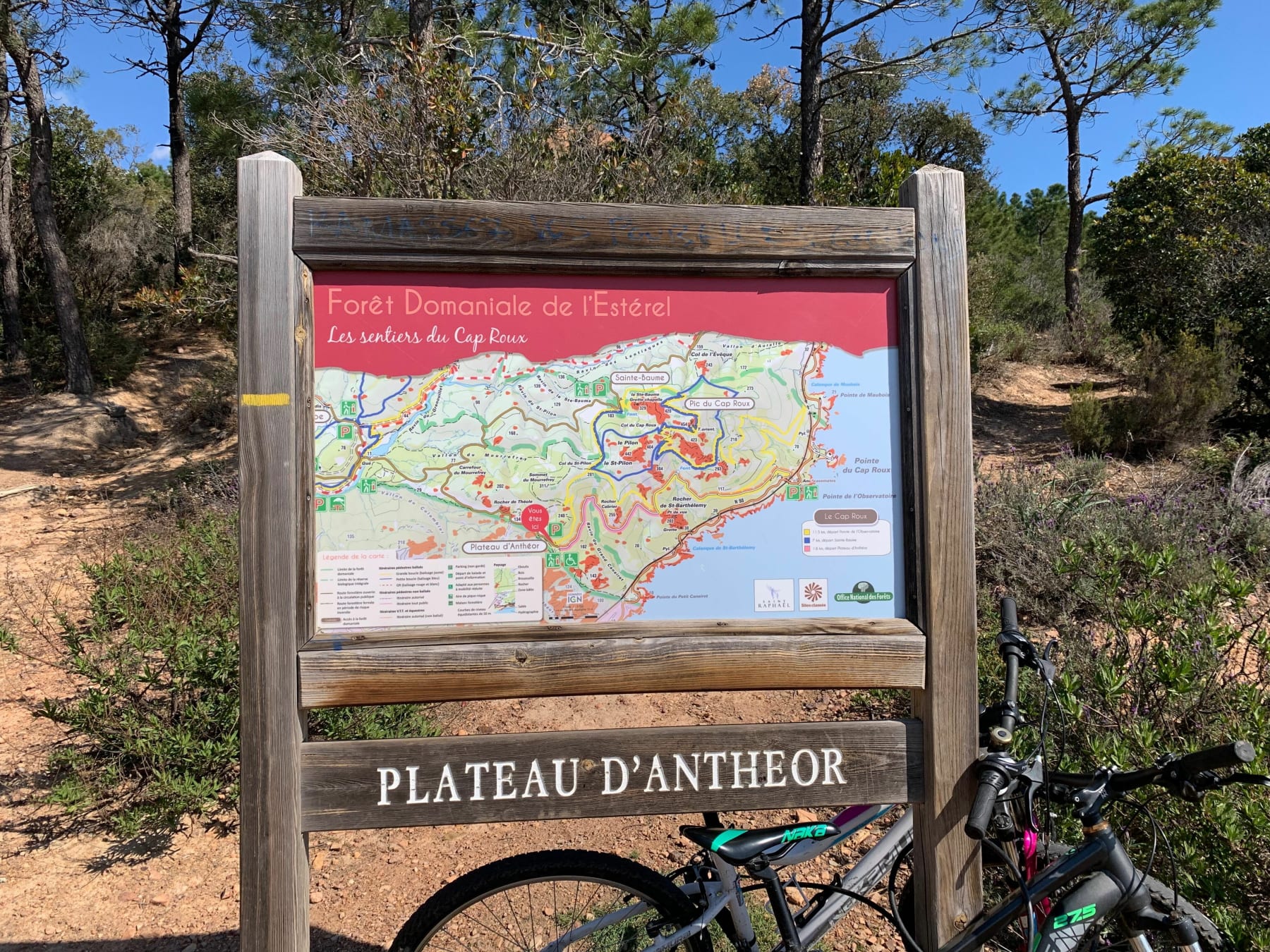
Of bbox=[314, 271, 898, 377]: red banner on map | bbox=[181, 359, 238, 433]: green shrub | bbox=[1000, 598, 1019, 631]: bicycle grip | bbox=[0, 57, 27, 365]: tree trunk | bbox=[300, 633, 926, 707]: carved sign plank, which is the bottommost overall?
bbox=[300, 633, 926, 707]: carved sign plank

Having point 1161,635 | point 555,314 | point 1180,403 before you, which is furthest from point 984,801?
point 1180,403

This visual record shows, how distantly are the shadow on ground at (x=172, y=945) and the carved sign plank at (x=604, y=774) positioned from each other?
1.18 m

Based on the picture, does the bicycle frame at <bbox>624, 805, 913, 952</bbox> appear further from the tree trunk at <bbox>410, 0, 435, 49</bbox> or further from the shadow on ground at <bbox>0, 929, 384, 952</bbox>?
the tree trunk at <bbox>410, 0, 435, 49</bbox>

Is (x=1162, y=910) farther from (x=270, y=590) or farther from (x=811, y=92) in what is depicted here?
(x=811, y=92)

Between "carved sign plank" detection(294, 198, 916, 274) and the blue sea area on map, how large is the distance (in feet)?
0.82

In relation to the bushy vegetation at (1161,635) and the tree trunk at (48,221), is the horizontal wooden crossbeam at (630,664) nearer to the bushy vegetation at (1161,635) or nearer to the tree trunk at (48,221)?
the bushy vegetation at (1161,635)

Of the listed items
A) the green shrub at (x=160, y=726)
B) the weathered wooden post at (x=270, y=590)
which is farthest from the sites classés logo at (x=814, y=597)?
the green shrub at (x=160, y=726)

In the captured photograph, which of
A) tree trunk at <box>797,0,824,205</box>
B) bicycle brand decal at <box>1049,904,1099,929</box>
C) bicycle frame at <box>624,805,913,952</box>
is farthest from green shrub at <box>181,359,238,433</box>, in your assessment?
bicycle brand decal at <box>1049,904,1099,929</box>

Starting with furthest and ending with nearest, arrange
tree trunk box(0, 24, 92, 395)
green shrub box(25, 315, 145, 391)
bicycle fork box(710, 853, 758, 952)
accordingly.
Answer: green shrub box(25, 315, 145, 391), tree trunk box(0, 24, 92, 395), bicycle fork box(710, 853, 758, 952)

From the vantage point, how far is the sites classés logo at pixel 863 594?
1.76 m

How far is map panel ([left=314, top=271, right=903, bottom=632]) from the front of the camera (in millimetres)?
1694

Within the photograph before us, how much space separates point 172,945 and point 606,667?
2013mm

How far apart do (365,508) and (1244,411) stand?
9.68 m

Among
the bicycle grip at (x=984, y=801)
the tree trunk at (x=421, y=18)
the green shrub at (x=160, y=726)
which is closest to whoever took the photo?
the bicycle grip at (x=984, y=801)
